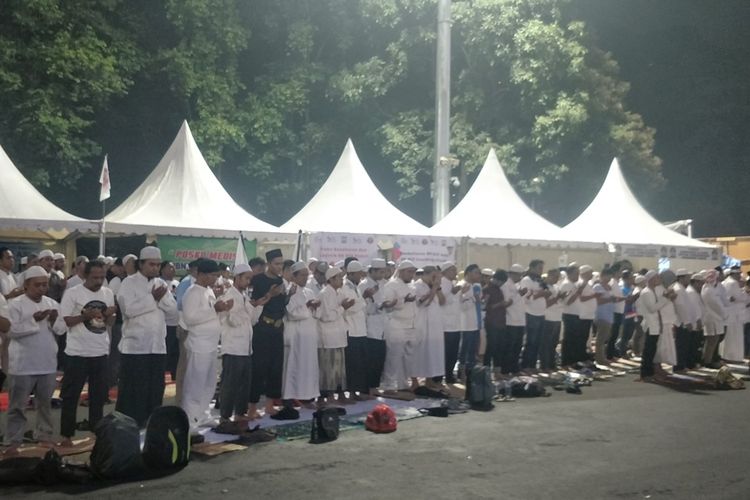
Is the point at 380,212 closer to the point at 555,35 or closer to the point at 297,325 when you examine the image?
the point at 297,325

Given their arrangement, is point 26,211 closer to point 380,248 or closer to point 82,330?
point 380,248

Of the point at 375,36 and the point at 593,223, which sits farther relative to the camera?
the point at 375,36

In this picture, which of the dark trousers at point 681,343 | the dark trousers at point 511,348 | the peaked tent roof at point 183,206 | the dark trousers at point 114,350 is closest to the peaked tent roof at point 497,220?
the dark trousers at point 511,348

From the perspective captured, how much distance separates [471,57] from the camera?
26922mm

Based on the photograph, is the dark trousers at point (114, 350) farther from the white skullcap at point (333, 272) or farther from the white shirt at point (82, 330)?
the white shirt at point (82, 330)

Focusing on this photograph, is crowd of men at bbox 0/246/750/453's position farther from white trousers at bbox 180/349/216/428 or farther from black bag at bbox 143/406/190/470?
black bag at bbox 143/406/190/470

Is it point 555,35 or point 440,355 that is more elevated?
point 555,35

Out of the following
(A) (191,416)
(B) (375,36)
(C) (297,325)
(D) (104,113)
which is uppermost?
(B) (375,36)

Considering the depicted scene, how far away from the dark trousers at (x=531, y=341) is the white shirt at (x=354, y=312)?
4034mm

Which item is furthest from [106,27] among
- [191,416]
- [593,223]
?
[191,416]

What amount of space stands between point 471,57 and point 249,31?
23.4 feet

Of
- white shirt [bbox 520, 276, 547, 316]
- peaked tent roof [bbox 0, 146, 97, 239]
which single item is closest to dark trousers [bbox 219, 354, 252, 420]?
peaked tent roof [bbox 0, 146, 97, 239]

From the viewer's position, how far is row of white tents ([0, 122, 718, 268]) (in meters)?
14.1

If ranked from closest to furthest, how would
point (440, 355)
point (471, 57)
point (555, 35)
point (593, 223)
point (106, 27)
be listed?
point (440, 355), point (593, 223), point (106, 27), point (555, 35), point (471, 57)
